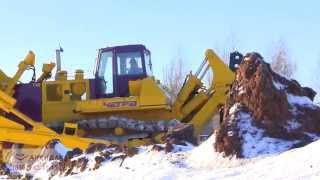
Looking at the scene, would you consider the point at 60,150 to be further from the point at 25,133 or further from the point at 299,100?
the point at 299,100

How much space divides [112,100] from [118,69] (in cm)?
111

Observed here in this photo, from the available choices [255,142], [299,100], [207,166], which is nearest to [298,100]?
[299,100]

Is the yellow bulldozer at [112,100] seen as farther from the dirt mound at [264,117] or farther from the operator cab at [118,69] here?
the dirt mound at [264,117]

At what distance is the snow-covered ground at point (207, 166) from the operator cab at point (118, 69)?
22.6 feet

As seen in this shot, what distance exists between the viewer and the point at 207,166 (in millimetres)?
10172

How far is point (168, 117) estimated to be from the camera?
18.7m

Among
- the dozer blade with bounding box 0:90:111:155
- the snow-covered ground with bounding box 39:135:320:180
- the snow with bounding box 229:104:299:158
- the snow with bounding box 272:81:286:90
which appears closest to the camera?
the snow-covered ground with bounding box 39:135:320:180

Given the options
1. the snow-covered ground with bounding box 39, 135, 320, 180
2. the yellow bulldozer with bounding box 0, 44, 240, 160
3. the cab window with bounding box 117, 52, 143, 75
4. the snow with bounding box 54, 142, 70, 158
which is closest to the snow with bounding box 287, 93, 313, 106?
the snow-covered ground with bounding box 39, 135, 320, 180

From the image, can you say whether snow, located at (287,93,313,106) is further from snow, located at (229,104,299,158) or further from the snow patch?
snow, located at (229,104,299,158)

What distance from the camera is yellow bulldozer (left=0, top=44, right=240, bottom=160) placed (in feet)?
58.0

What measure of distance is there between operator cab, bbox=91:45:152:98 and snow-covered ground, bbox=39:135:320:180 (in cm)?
689

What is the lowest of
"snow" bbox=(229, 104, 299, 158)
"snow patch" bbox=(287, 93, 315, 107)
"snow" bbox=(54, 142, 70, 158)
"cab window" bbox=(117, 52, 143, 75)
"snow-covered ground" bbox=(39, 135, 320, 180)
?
"snow" bbox=(54, 142, 70, 158)

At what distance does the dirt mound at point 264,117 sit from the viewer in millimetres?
10195

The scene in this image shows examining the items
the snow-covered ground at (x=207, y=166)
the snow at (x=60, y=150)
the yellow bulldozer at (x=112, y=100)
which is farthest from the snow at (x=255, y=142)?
the yellow bulldozer at (x=112, y=100)
